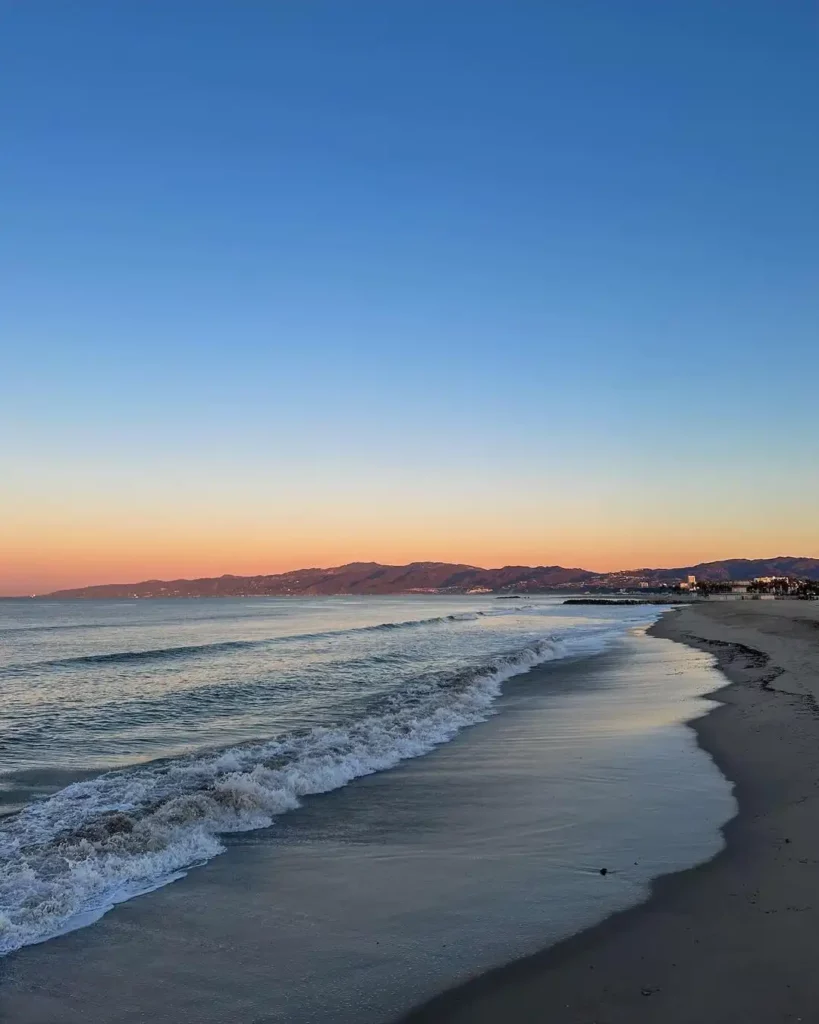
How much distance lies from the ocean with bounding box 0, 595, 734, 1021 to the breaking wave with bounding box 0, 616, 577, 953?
3 cm

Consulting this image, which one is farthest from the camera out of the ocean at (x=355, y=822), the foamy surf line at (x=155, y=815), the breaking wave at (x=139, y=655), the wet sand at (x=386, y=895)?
the breaking wave at (x=139, y=655)

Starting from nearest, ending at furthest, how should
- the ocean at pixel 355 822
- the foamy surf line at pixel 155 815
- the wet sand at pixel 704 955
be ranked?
1. the wet sand at pixel 704 955
2. the ocean at pixel 355 822
3. the foamy surf line at pixel 155 815

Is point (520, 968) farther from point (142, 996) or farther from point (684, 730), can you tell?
point (684, 730)

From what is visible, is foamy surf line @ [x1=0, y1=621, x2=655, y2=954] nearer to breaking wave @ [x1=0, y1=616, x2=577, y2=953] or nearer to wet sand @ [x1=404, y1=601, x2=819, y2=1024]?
breaking wave @ [x1=0, y1=616, x2=577, y2=953]

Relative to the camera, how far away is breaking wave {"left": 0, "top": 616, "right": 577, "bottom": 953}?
7.00m

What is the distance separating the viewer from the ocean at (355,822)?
5.96m

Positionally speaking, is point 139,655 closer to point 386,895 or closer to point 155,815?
point 155,815

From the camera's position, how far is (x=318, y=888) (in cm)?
706

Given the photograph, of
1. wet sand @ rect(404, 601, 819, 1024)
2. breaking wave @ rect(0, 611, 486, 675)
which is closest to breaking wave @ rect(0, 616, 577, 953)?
wet sand @ rect(404, 601, 819, 1024)

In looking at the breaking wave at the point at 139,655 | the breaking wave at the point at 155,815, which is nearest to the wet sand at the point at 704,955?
the breaking wave at the point at 155,815

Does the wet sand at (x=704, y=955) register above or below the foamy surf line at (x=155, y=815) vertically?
above

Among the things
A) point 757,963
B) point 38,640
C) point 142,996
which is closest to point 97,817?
point 142,996

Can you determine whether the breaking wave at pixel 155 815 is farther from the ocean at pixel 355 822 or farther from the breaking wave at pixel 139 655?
the breaking wave at pixel 139 655

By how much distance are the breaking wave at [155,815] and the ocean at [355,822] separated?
3 centimetres
